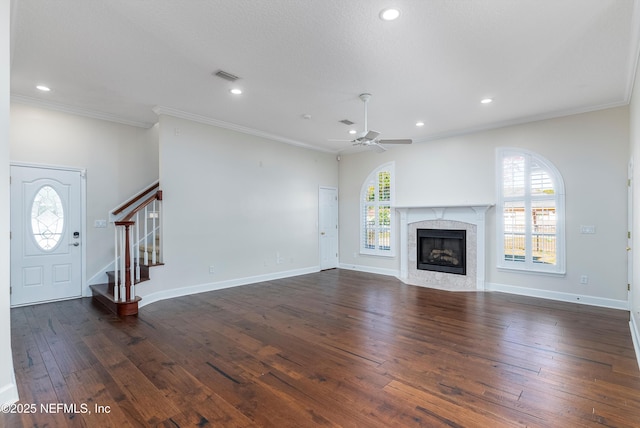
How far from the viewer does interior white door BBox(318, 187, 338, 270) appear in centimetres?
777

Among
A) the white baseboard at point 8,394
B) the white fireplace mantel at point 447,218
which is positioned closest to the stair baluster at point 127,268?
the white baseboard at point 8,394

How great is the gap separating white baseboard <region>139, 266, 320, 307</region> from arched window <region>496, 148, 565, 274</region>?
165 inches

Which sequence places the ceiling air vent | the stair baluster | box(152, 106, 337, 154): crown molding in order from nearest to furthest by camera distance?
the ceiling air vent, the stair baluster, box(152, 106, 337, 154): crown molding

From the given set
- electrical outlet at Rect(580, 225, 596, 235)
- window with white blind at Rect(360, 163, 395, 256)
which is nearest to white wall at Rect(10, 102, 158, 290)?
window with white blind at Rect(360, 163, 395, 256)

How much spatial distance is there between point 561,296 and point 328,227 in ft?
15.7

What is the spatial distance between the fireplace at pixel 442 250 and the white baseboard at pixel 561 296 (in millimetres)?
643

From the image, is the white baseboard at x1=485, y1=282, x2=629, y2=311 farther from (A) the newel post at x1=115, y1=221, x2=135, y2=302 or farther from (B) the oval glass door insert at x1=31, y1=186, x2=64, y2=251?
(B) the oval glass door insert at x1=31, y1=186, x2=64, y2=251

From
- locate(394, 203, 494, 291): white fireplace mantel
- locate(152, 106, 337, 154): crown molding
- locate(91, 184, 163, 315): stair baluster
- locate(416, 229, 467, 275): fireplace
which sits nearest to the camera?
locate(91, 184, 163, 315): stair baluster

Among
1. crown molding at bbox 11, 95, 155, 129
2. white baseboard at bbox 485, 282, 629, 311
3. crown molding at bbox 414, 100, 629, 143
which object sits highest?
crown molding at bbox 11, 95, 155, 129

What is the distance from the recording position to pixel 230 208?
19.4 ft

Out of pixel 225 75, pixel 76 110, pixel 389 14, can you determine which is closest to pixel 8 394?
pixel 225 75

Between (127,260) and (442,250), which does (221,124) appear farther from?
(442,250)

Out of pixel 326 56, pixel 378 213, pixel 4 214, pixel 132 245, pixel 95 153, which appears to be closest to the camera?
pixel 4 214

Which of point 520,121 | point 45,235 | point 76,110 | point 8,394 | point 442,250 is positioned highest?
point 76,110
